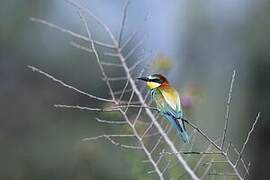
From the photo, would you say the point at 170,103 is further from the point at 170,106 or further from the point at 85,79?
the point at 85,79

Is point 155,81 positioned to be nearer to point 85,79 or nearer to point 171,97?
point 171,97

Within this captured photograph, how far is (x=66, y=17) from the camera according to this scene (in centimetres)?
619

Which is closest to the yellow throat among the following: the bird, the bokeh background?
the bird

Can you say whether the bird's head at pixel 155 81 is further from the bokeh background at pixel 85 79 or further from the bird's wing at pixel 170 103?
the bokeh background at pixel 85 79

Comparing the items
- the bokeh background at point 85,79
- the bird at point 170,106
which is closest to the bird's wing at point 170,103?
the bird at point 170,106

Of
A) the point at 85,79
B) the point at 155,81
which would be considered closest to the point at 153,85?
the point at 155,81

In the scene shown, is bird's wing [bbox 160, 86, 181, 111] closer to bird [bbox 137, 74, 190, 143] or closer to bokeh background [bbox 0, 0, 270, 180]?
bird [bbox 137, 74, 190, 143]

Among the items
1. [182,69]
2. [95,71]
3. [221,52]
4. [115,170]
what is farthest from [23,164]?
[221,52]

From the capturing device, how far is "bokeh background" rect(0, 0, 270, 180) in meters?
5.63

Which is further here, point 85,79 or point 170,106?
point 85,79

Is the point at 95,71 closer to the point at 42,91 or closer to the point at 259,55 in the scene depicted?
the point at 42,91

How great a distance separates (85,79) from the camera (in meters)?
6.08

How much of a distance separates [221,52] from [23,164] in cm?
225

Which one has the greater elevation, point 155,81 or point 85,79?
point 155,81
